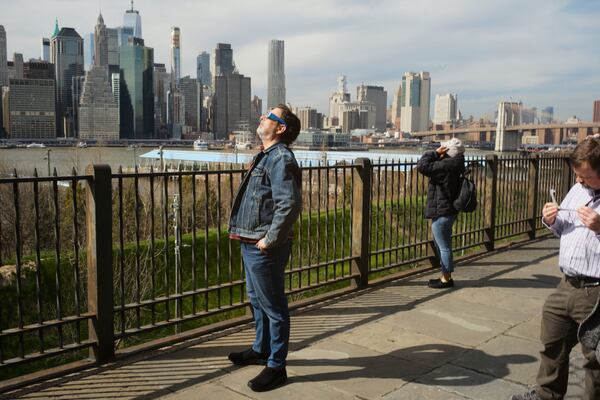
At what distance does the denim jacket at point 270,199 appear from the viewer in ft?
11.3

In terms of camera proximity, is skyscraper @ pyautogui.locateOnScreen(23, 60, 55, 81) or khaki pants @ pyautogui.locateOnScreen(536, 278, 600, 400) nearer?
khaki pants @ pyautogui.locateOnScreen(536, 278, 600, 400)

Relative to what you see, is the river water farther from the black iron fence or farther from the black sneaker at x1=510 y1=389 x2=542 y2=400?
the black sneaker at x1=510 y1=389 x2=542 y2=400

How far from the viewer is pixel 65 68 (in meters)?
147

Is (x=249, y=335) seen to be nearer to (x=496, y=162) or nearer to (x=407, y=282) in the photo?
(x=407, y=282)

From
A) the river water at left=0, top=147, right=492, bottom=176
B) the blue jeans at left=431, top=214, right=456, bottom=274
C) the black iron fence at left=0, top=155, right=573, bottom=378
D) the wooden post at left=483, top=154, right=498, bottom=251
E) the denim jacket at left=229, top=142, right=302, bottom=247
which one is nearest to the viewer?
the denim jacket at left=229, top=142, right=302, bottom=247

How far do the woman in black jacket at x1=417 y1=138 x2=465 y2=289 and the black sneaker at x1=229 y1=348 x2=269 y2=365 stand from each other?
117 inches

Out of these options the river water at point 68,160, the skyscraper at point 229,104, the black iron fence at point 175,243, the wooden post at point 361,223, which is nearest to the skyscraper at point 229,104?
the skyscraper at point 229,104

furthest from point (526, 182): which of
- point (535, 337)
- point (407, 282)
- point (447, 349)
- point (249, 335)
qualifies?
point (249, 335)

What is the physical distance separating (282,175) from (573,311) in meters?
1.81

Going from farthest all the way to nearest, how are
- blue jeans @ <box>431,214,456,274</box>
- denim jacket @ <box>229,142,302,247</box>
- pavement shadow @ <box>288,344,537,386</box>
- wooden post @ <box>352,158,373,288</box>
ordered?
→ blue jeans @ <box>431,214,456,274</box> < wooden post @ <box>352,158,373,288</box> < pavement shadow @ <box>288,344,537,386</box> < denim jacket @ <box>229,142,302,247</box>

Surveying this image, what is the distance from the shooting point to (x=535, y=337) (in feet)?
15.7

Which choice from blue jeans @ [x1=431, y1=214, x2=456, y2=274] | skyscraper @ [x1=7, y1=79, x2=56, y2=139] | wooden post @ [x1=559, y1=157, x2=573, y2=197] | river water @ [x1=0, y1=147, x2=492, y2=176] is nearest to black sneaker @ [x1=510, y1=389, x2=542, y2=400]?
blue jeans @ [x1=431, y1=214, x2=456, y2=274]

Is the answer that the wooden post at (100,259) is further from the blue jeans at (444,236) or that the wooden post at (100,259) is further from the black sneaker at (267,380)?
the blue jeans at (444,236)

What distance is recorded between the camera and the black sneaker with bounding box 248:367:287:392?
3.60m
